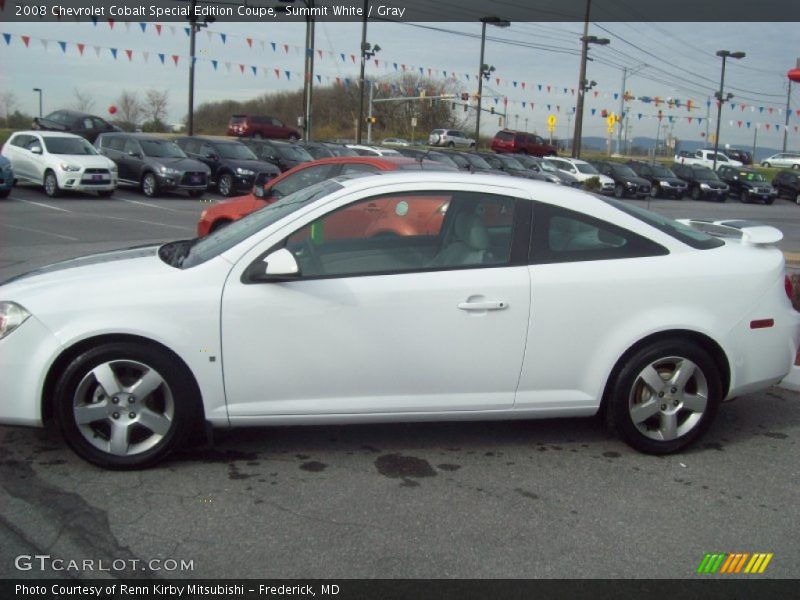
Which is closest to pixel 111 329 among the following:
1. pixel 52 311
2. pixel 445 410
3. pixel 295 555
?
pixel 52 311

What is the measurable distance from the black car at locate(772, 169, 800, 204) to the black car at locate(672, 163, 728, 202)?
13.4 feet

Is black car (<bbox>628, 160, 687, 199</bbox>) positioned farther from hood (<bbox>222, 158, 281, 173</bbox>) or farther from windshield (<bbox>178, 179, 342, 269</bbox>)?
windshield (<bbox>178, 179, 342, 269</bbox>)

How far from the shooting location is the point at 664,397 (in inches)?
183

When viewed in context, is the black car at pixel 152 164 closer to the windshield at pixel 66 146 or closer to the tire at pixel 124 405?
the windshield at pixel 66 146

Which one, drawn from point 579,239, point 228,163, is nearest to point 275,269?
point 579,239

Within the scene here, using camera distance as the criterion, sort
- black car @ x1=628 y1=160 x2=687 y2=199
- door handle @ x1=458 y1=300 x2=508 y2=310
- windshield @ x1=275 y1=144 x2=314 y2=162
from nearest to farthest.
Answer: door handle @ x1=458 y1=300 x2=508 y2=310, windshield @ x1=275 y1=144 x2=314 y2=162, black car @ x1=628 y1=160 x2=687 y2=199

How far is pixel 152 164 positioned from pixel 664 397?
20.5m

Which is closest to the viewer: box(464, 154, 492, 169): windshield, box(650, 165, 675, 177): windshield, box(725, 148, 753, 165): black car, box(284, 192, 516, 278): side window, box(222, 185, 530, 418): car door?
box(222, 185, 530, 418): car door

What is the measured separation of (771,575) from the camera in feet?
11.4

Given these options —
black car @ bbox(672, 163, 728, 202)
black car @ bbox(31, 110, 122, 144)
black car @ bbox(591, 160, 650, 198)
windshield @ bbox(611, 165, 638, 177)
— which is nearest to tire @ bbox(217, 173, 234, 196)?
black car @ bbox(31, 110, 122, 144)

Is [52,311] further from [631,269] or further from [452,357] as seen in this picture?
[631,269]

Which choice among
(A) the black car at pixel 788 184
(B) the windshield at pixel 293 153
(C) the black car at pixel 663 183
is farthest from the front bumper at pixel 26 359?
(A) the black car at pixel 788 184

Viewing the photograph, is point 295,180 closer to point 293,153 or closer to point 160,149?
point 160,149

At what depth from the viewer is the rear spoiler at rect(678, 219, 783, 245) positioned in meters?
5.10
